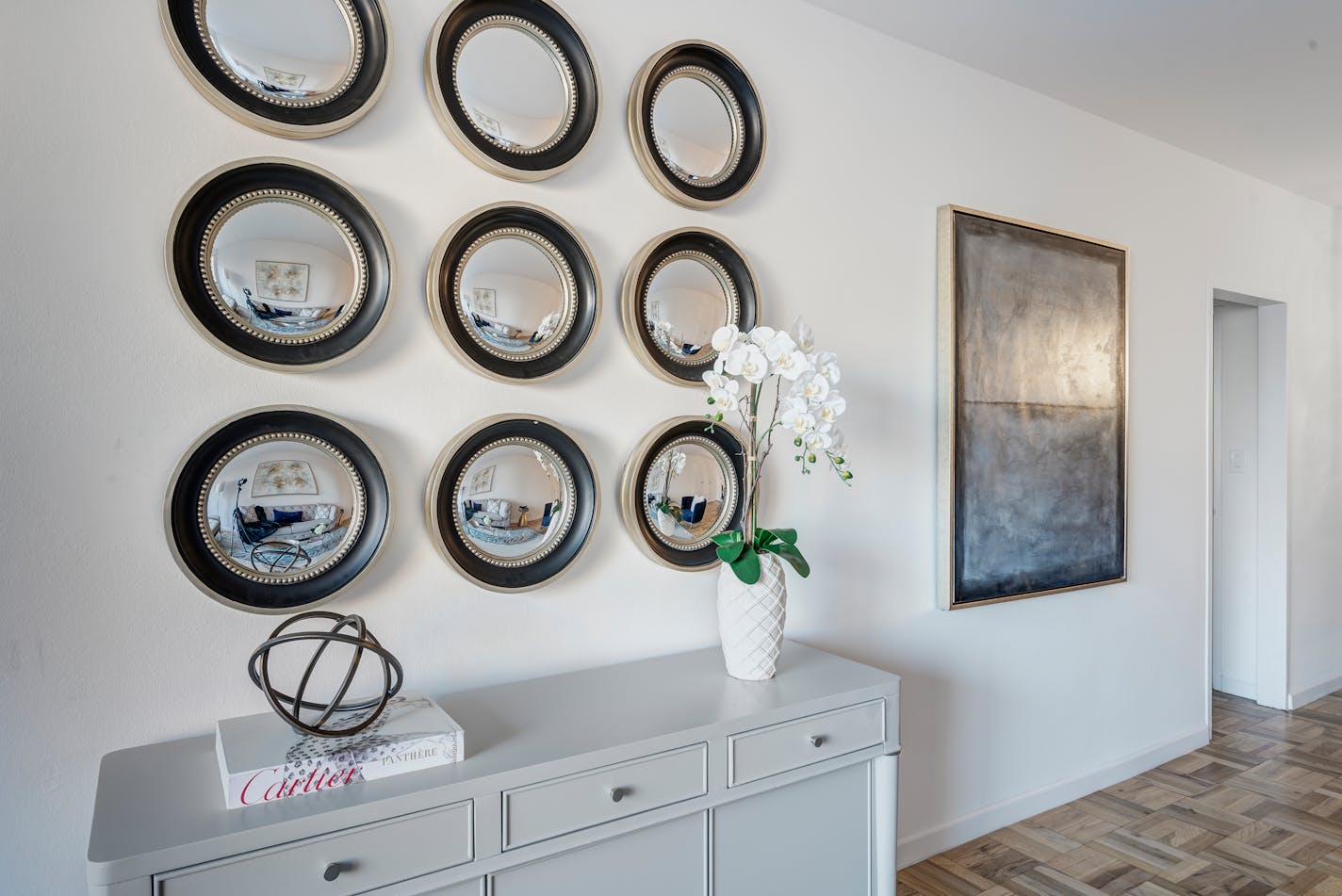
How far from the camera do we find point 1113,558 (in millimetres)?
3084

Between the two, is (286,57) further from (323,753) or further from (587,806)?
(587,806)

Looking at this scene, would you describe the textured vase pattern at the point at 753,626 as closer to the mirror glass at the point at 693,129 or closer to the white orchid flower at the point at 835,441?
the white orchid flower at the point at 835,441

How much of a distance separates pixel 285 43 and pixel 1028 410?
2403 mm

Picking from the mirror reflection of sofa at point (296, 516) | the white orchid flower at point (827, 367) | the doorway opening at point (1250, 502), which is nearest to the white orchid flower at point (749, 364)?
the white orchid flower at point (827, 367)

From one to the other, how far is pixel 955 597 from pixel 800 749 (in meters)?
1.13

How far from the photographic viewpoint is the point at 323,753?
1.27 m

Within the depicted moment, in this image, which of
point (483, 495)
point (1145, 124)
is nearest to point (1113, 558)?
point (1145, 124)

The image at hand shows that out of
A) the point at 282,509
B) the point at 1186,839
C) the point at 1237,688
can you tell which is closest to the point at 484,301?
the point at 282,509

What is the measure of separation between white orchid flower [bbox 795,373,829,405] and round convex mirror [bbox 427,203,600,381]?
50 centimetres

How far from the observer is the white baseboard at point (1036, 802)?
258cm

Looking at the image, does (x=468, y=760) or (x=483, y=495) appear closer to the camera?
(x=468, y=760)

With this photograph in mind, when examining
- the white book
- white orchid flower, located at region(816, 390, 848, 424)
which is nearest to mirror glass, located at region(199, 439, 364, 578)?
the white book

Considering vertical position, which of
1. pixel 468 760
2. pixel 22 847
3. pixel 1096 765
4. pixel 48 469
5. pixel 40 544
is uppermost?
pixel 48 469

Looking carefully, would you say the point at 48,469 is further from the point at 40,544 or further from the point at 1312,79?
the point at 1312,79
